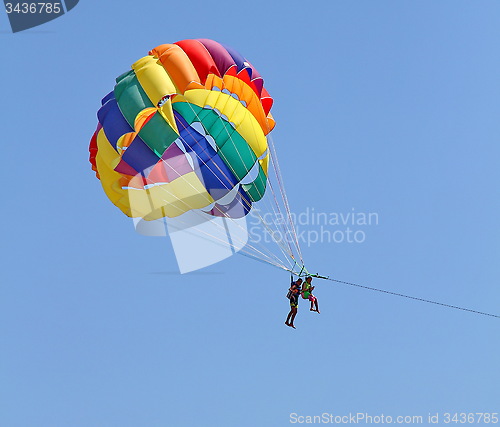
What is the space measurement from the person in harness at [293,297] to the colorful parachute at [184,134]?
271 centimetres

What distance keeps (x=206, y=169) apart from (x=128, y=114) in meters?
2.35

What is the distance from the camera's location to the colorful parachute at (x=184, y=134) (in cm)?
2103

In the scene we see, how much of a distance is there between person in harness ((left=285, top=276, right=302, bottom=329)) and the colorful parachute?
2707 millimetres

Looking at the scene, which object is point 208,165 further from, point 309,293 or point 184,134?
point 309,293

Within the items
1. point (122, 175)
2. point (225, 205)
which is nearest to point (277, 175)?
point (225, 205)

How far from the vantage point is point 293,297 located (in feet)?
69.1

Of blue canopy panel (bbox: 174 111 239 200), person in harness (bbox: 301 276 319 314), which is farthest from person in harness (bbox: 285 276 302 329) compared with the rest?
blue canopy panel (bbox: 174 111 239 200)

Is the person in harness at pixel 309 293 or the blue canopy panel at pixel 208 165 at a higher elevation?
the blue canopy panel at pixel 208 165

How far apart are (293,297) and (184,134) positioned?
386 cm

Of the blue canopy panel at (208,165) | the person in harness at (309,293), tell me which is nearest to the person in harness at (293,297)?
the person in harness at (309,293)

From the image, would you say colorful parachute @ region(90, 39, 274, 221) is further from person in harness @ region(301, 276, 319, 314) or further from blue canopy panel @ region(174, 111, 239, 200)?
person in harness @ region(301, 276, 319, 314)

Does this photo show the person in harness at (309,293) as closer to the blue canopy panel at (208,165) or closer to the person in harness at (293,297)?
the person in harness at (293,297)

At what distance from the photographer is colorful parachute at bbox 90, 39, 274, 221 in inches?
828

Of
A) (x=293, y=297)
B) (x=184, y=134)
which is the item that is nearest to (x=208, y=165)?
(x=184, y=134)
